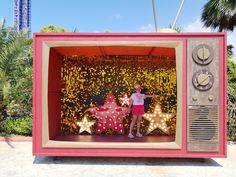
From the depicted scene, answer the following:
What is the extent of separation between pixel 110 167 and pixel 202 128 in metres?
2.04

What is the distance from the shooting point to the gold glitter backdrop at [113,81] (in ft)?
27.8

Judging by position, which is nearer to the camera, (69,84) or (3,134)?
(69,84)

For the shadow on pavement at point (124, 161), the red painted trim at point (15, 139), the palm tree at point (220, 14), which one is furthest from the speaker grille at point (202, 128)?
the palm tree at point (220, 14)

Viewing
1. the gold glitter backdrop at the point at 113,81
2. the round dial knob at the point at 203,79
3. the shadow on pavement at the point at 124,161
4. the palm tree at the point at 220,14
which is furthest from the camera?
the palm tree at the point at 220,14

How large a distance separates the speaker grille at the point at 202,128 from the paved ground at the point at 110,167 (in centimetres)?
50

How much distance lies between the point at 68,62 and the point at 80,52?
75cm

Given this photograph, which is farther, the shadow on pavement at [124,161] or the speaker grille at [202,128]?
the shadow on pavement at [124,161]

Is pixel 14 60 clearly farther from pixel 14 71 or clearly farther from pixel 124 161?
pixel 124 161

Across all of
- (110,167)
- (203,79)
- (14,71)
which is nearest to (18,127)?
(14,71)

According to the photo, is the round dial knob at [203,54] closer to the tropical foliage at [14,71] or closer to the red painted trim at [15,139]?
the tropical foliage at [14,71]

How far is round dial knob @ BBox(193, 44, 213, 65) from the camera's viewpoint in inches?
237

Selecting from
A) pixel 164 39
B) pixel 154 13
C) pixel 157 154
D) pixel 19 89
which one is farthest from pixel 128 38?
pixel 19 89

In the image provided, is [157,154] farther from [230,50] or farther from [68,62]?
[230,50]

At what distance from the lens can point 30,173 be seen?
562 centimetres
